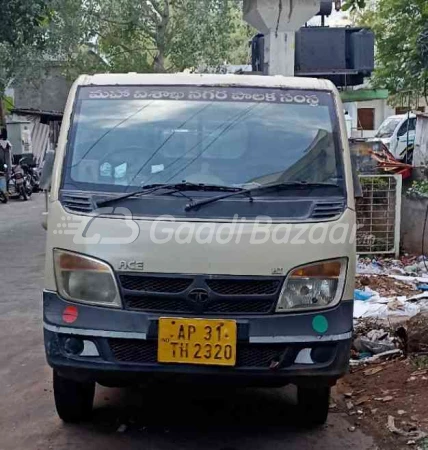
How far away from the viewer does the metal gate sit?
10258 mm

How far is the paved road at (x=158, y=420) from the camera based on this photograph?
4.48 meters

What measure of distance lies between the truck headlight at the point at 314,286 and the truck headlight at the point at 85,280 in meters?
0.91

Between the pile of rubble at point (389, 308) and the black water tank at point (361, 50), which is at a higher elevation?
the black water tank at point (361, 50)

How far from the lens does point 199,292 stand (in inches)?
154

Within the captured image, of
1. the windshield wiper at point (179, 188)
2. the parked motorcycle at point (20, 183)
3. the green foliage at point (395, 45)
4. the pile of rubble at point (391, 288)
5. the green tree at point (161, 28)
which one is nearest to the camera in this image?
the windshield wiper at point (179, 188)

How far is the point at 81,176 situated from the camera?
438 centimetres

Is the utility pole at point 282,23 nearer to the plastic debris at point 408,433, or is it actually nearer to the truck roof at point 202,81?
the truck roof at point 202,81

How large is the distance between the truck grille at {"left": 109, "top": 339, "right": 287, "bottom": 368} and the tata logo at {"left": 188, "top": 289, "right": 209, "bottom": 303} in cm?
30

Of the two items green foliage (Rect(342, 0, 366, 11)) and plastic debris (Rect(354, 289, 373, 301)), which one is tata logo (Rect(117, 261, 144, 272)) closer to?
plastic debris (Rect(354, 289, 373, 301))

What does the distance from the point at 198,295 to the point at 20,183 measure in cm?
1756

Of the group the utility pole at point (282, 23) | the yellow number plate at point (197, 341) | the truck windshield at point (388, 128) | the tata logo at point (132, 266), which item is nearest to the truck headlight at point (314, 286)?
the yellow number plate at point (197, 341)

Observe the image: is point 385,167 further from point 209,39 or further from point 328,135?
point 209,39

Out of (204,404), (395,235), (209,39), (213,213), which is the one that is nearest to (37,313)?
(204,404)

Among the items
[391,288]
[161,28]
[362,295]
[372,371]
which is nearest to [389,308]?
[362,295]
